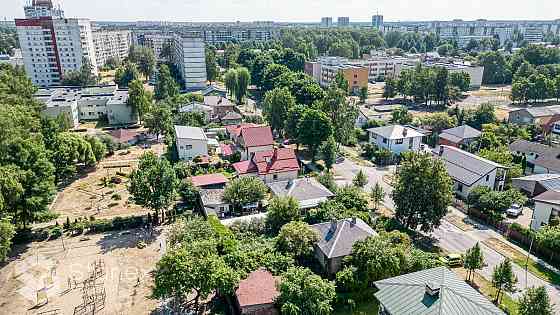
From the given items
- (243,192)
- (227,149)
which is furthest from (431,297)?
(227,149)

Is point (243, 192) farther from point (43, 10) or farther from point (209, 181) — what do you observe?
point (43, 10)

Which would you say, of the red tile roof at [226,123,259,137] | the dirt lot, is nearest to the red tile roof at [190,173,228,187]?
the dirt lot

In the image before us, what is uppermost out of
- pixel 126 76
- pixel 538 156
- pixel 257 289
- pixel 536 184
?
pixel 126 76

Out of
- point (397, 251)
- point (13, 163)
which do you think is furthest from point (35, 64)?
point (397, 251)

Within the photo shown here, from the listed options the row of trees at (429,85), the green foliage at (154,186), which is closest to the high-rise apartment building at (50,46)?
the green foliage at (154,186)

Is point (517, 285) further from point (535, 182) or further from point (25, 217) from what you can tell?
point (25, 217)

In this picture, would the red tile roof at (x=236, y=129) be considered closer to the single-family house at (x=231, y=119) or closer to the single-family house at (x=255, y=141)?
the single-family house at (x=255, y=141)
